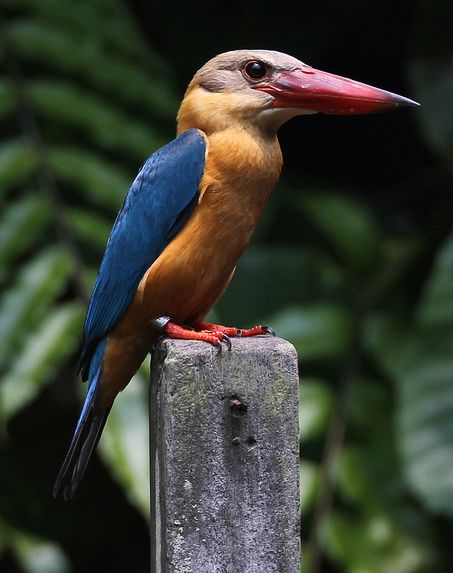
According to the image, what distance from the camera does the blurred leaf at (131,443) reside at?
3379mm

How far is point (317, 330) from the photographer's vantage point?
391 centimetres

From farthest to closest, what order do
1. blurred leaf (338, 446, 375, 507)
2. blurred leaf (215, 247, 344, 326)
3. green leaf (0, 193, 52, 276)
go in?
blurred leaf (215, 247, 344, 326) → blurred leaf (338, 446, 375, 507) → green leaf (0, 193, 52, 276)

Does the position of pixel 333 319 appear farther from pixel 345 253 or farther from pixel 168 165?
pixel 168 165

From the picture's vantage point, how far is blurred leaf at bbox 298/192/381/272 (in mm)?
4371

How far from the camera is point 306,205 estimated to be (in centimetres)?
455

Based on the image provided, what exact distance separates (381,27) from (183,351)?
386 cm

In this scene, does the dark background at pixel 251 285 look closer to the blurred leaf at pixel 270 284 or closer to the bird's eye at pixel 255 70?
the blurred leaf at pixel 270 284

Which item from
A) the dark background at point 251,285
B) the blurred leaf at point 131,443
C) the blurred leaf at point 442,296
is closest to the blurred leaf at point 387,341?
the dark background at point 251,285

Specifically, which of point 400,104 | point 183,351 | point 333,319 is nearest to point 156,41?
point 333,319

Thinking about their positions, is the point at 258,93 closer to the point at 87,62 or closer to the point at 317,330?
the point at 317,330

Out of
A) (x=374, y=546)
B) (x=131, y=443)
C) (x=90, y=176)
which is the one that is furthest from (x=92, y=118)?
(x=374, y=546)

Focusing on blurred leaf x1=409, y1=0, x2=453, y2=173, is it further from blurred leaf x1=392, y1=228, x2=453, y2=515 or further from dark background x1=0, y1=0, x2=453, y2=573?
blurred leaf x1=392, y1=228, x2=453, y2=515

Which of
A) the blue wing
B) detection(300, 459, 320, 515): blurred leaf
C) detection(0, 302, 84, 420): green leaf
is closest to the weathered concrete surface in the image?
the blue wing

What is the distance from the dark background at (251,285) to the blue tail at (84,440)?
32.3 inches
